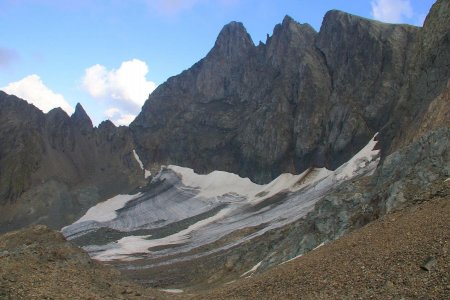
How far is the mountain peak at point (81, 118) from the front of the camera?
182875mm

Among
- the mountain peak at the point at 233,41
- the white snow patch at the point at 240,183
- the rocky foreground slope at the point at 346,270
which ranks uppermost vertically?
the mountain peak at the point at 233,41

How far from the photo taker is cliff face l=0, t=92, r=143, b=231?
144500mm

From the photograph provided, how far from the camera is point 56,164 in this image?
163 meters

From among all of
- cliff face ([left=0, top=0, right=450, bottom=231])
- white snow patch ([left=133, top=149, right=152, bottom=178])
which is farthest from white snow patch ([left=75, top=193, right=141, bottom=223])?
white snow patch ([left=133, top=149, right=152, bottom=178])

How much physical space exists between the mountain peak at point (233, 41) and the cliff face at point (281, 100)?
0.35m

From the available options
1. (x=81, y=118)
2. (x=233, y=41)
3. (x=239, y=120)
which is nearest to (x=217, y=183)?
(x=239, y=120)

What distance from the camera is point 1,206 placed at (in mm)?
145500

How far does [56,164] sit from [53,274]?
5803 inches

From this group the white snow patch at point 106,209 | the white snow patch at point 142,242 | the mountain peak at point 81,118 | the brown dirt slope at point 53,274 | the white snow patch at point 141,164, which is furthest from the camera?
the mountain peak at point 81,118

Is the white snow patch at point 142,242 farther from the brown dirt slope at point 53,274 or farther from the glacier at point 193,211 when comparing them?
the brown dirt slope at point 53,274

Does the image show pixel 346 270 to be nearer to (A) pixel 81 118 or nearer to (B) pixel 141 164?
(B) pixel 141 164

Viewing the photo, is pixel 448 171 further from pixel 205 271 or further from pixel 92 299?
pixel 205 271

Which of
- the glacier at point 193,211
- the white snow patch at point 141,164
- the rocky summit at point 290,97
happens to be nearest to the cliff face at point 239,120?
the rocky summit at point 290,97

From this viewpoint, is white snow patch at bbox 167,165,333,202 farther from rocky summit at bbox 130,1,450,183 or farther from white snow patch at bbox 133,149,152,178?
white snow patch at bbox 133,149,152,178
